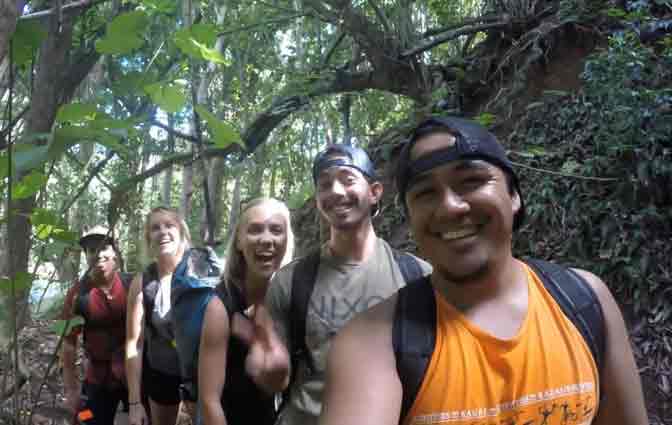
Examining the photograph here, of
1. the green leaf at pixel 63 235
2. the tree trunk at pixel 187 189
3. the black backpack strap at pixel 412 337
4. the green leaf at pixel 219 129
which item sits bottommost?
the black backpack strap at pixel 412 337

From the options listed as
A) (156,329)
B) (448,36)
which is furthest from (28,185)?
(448,36)

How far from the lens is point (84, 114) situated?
1.17 m

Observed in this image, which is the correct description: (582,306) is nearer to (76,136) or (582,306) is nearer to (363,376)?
(363,376)

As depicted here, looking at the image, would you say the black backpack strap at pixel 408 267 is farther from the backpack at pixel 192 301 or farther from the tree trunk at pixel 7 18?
the tree trunk at pixel 7 18

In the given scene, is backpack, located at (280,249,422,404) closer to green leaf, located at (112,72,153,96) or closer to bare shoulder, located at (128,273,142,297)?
green leaf, located at (112,72,153,96)

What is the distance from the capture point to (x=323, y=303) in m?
2.33

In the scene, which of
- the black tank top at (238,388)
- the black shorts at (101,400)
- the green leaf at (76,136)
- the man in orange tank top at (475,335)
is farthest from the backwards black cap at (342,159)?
the black shorts at (101,400)

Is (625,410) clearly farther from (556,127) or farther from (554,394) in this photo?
(556,127)

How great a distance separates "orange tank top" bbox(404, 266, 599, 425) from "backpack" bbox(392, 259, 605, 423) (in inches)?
0.7

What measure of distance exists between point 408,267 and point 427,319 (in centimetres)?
116

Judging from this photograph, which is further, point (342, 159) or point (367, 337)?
point (342, 159)

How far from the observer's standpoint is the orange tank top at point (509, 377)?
1.22 m

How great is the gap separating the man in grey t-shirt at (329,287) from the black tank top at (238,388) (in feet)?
0.31

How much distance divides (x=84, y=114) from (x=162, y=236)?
2.37 m
